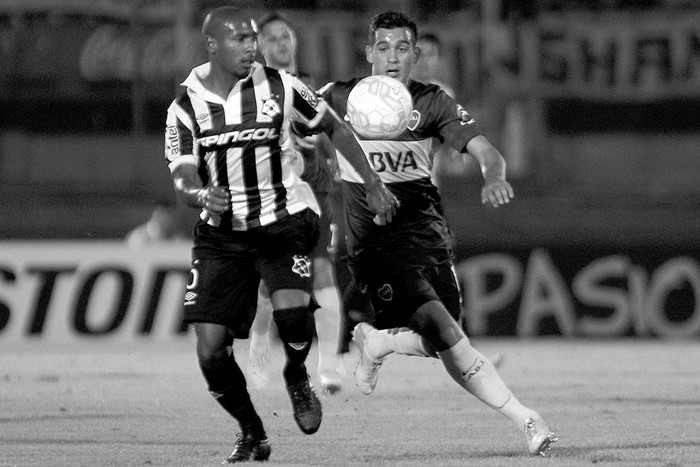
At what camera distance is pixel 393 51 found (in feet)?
23.8

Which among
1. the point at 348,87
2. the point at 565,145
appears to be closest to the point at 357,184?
the point at 348,87

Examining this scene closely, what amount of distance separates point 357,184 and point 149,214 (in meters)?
9.48

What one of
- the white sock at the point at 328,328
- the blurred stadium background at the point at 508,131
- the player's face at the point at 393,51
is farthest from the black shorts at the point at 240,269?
the blurred stadium background at the point at 508,131

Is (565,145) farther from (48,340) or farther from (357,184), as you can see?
(357,184)

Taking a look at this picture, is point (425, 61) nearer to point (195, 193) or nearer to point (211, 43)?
point (211, 43)

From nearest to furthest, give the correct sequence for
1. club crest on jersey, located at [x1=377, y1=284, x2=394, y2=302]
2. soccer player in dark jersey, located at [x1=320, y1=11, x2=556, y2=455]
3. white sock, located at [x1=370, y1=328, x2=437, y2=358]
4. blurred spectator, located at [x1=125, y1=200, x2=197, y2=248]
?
soccer player in dark jersey, located at [x1=320, y1=11, x2=556, y2=455] < club crest on jersey, located at [x1=377, y1=284, x2=394, y2=302] < white sock, located at [x1=370, y1=328, x2=437, y2=358] < blurred spectator, located at [x1=125, y1=200, x2=197, y2=248]

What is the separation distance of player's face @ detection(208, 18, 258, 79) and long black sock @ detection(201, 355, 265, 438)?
4.34 feet

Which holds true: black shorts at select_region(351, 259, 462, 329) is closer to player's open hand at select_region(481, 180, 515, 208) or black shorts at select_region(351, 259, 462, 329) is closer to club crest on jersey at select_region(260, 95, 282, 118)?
player's open hand at select_region(481, 180, 515, 208)

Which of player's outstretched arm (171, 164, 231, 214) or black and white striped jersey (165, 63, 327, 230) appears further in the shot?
black and white striped jersey (165, 63, 327, 230)

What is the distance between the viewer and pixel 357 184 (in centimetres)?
774

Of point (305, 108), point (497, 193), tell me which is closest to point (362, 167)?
point (305, 108)

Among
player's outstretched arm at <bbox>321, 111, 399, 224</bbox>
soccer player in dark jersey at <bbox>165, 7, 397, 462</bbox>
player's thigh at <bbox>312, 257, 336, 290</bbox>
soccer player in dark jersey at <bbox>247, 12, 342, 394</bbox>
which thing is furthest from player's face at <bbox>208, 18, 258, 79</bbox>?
player's thigh at <bbox>312, 257, 336, 290</bbox>

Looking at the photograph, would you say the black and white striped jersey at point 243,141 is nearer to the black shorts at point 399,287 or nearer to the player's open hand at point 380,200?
the player's open hand at point 380,200

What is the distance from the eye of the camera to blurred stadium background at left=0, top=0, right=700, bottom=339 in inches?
598
